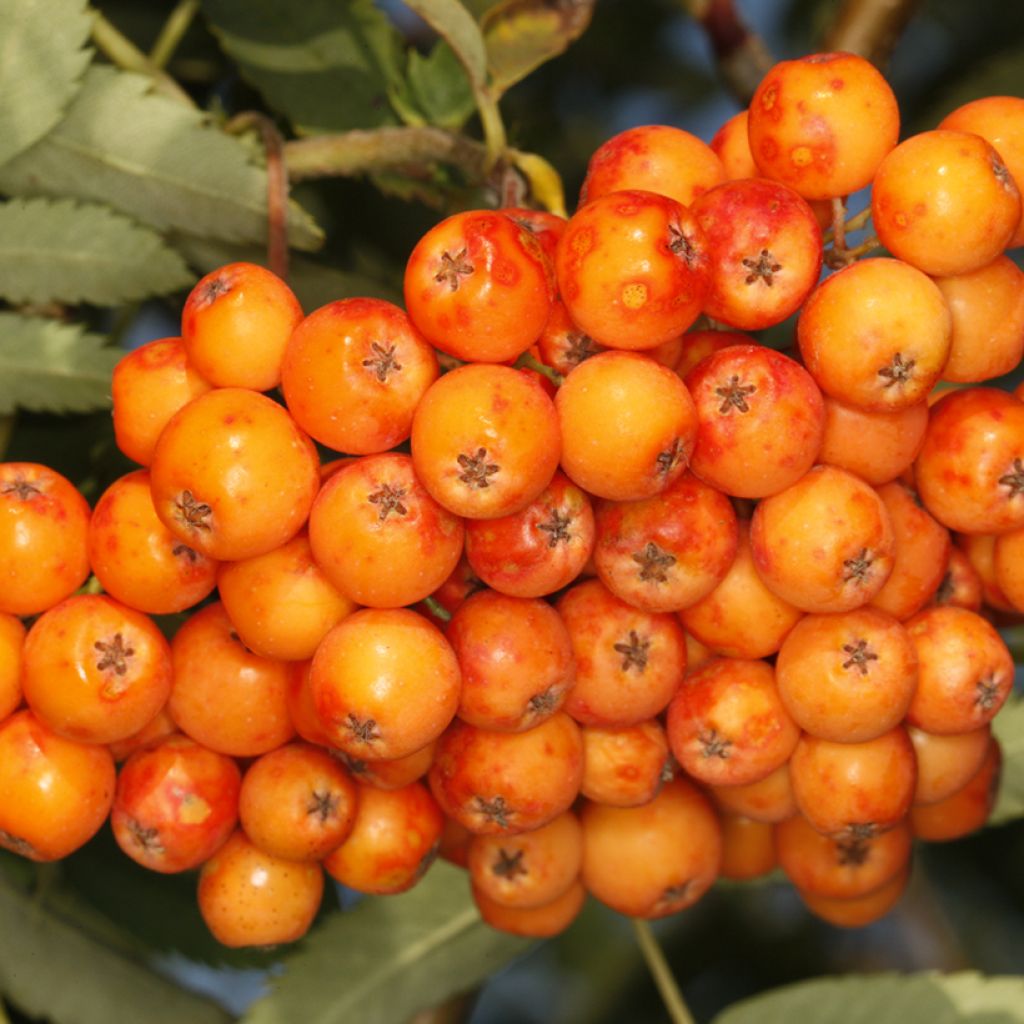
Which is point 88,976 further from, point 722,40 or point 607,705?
point 722,40

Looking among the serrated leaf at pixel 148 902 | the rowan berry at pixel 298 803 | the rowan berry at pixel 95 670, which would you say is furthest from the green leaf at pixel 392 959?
the rowan berry at pixel 95 670

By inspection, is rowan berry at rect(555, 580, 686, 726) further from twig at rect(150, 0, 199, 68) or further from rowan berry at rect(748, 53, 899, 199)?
twig at rect(150, 0, 199, 68)

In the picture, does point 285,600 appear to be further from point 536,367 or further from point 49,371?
point 49,371

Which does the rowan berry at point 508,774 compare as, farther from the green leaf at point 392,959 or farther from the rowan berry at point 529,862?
the green leaf at point 392,959

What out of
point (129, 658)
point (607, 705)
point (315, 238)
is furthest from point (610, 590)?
point (315, 238)

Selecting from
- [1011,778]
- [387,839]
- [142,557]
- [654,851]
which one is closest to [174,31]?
[142,557]

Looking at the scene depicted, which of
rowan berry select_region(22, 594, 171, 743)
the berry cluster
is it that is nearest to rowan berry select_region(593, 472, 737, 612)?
the berry cluster
